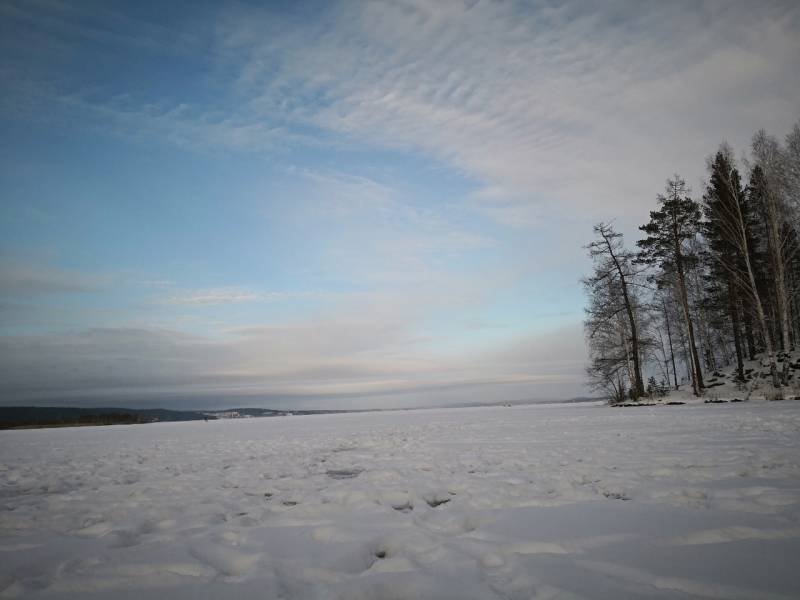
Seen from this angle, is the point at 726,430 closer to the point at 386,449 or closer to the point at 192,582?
the point at 386,449

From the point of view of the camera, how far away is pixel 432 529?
2822 millimetres

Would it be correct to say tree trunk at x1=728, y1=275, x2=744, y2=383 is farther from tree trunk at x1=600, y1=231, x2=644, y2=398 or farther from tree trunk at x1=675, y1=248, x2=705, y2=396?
tree trunk at x1=600, y1=231, x2=644, y2=398

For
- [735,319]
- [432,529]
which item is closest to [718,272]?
[735,319]

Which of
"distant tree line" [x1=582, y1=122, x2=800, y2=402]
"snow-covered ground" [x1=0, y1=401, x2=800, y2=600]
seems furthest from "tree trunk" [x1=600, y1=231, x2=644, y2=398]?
"snow-covered ground" [x1=0, y1=401, x2=800, y2=600]

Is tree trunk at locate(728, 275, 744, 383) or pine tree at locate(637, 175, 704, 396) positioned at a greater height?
pine tree at locate(637, 175, 704, 396)

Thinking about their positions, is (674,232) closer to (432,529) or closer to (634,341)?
(634,341)

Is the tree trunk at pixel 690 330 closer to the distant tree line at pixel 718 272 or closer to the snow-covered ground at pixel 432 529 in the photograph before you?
the distant tree line at pixel 718 272

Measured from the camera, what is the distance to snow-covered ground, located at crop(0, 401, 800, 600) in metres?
1.96

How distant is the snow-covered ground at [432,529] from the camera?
6.42ft

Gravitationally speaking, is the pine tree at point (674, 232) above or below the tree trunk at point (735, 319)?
above

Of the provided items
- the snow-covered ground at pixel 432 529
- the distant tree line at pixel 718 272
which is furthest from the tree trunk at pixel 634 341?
the snow-covered ground at pixel 432 529

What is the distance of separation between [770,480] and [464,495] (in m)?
2.80

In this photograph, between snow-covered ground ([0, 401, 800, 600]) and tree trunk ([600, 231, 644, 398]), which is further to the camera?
tree trunk ([600, 231, 644, 398])

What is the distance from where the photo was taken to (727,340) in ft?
92.5
